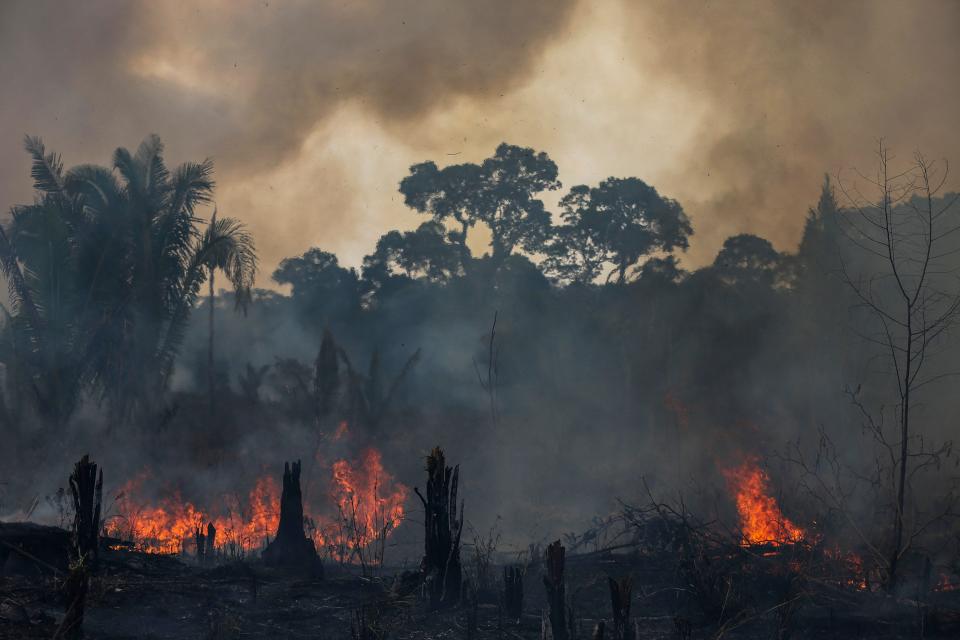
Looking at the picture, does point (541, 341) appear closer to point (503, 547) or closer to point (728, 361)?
point (728, 361)

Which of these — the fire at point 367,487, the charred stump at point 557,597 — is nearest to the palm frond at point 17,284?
the fire at point 367,487

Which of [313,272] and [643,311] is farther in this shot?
[313,272]

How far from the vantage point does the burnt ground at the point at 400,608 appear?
10195 millimetres

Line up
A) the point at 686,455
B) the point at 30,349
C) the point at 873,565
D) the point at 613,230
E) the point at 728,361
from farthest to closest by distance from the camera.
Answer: the point at 613,230, the point at 728,361, the point at 686,455, the point at 30,349, the point at 873,565

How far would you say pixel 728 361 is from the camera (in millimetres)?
37094

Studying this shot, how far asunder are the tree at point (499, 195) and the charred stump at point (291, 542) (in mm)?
34249

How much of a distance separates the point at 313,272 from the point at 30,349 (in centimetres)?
2694

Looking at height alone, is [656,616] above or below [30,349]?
below

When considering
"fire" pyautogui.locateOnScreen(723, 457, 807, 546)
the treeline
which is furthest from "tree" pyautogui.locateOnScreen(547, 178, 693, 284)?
"fire" pyautogui.locateOnScreen(723, 457, 807, 546)

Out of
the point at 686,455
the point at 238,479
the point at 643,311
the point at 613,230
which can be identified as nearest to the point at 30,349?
the point at 238,479

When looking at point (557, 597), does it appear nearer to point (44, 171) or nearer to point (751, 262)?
point (44, 171)

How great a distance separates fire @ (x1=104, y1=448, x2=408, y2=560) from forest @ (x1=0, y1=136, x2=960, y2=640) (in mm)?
132

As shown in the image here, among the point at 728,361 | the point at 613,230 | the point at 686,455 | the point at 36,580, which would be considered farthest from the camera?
the point at 613,230

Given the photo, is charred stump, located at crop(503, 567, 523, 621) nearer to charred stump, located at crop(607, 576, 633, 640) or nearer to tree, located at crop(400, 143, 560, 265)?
charred stump, located at crop(607, 576, 633, 640)
